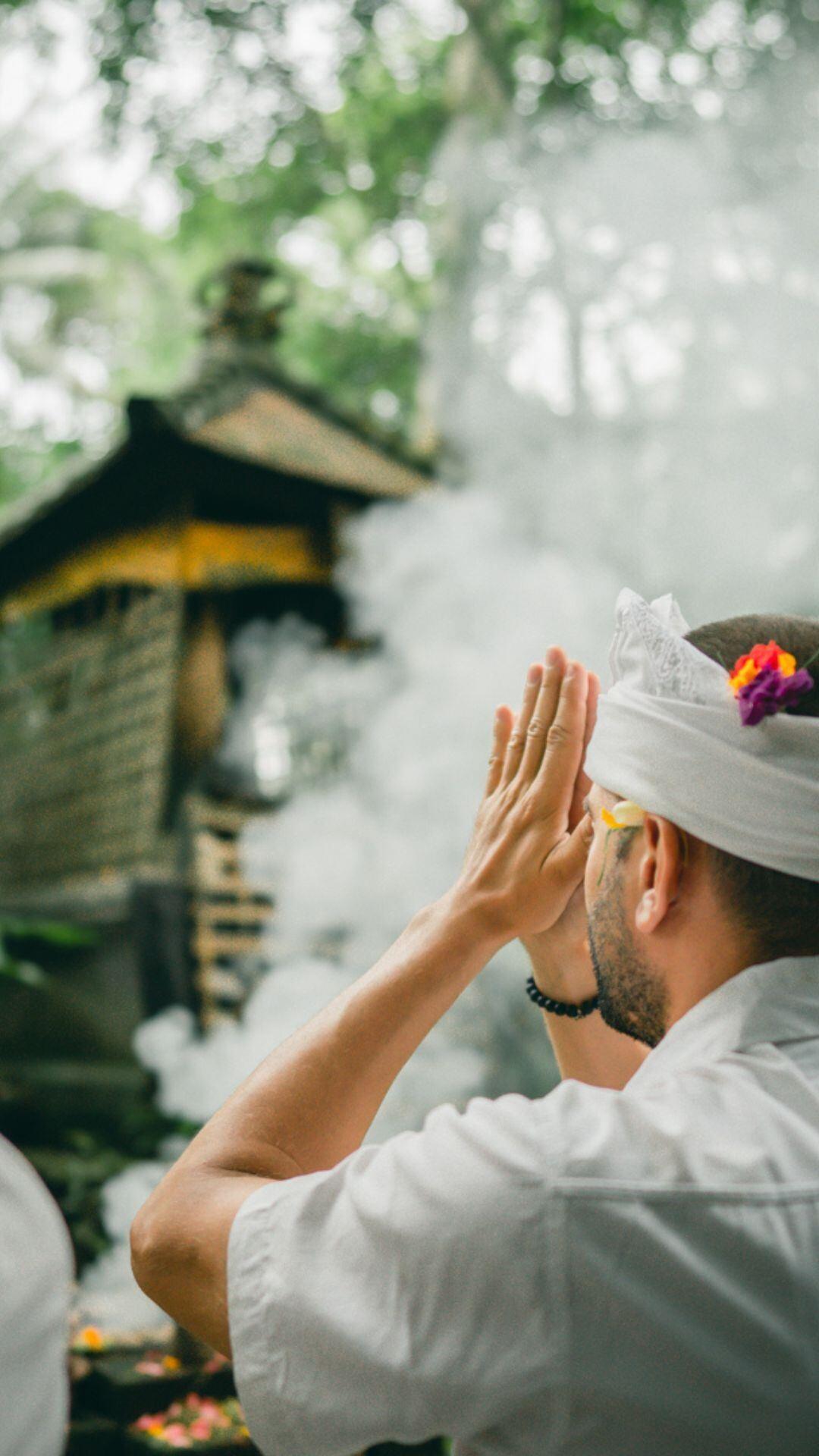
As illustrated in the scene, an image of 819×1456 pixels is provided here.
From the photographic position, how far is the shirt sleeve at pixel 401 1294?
1095mm

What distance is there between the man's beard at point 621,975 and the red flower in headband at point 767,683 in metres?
0.26

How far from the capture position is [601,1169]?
3.70ft

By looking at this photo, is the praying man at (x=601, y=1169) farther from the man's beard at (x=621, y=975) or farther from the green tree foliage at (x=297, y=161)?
the green tree foliage at (x=297, y=161)

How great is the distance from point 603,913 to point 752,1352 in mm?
497

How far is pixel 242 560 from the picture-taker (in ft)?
25.8

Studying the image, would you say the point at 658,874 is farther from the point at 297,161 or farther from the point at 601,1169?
the point at 297,161

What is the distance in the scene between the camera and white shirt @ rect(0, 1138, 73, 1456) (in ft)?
4.38

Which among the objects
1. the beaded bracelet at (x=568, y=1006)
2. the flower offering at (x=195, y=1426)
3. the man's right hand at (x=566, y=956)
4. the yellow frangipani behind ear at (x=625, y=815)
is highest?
the yellow frangipani behind ear at (x=625, y=815)

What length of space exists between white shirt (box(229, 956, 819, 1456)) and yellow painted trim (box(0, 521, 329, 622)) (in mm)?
6834

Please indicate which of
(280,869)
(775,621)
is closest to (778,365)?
(280,869)

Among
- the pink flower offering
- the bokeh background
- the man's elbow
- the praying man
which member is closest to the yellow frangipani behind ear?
the praying man

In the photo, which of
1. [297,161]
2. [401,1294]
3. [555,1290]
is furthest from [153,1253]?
[297,161]

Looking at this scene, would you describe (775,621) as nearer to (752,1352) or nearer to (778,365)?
(752,1352)

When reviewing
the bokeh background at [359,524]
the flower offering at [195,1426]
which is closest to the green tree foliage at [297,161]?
the bokeh background at [359,524]
